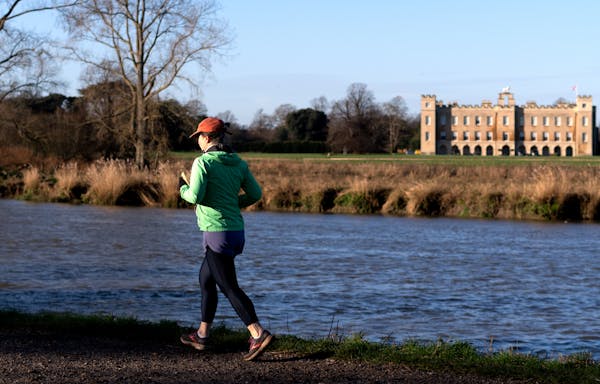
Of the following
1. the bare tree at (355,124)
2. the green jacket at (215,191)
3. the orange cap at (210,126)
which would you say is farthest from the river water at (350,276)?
the bare tree at (355,124)

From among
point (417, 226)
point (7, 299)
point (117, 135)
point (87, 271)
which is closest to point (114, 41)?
point (117, 135)

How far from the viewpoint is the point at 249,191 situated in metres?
8.41

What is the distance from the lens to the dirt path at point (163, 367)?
7211 mm

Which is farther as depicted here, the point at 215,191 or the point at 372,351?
the point at 372,351

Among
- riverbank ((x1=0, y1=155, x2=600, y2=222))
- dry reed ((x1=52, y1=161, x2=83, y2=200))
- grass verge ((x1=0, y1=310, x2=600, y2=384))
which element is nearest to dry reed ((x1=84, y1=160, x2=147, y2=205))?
riverbank ((x1=0, y1=155, x2=600, y2=222))

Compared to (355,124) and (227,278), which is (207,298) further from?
(355,124)

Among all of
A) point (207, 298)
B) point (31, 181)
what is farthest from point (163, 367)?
point (31, 181)

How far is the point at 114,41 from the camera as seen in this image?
4159 cm

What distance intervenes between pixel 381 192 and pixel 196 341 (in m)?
24.5

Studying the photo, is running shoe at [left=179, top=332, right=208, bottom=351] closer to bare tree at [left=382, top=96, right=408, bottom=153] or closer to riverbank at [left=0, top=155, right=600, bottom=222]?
riverbank at [left=0, top=155, right=600, bottom=222]

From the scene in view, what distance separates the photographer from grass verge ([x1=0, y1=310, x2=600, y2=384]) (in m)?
7.63

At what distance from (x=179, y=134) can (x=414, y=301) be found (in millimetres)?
31801

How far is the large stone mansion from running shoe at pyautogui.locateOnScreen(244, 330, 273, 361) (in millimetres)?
155577

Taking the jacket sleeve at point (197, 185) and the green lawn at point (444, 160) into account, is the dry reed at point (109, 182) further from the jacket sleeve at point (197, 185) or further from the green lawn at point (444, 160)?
the jacket sleeve at point (197, 185)
